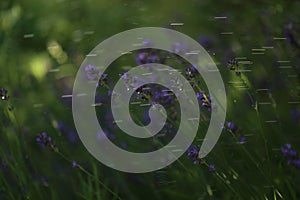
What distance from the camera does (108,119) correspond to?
7.75 feet

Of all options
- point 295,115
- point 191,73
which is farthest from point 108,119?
point 191,73

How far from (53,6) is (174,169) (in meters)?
1.55

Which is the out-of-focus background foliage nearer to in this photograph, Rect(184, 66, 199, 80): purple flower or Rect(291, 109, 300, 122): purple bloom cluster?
Rect(291, 109, 300, 122): purple bloom cluster

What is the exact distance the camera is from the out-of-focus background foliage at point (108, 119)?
1794mm

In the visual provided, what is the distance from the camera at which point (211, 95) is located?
1655mm

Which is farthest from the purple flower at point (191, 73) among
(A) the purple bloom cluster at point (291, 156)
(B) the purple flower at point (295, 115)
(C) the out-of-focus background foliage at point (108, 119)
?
(B) the purple flower at point (295, 115)

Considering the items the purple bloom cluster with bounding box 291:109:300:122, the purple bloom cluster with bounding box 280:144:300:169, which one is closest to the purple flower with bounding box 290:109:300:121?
the purple bloom cluster with bounding box 291:109:300:122

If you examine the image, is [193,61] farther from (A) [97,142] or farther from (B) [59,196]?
(B) [59,196]

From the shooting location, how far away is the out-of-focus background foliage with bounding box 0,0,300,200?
1.79 metres

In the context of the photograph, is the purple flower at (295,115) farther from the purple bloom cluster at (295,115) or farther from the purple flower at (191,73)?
the purple flower at (191,73)

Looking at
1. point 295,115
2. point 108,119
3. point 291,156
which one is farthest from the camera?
point 108,119

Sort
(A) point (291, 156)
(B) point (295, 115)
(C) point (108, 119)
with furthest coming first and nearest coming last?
(C) point (108, 119), (B) point (295, 115), (A) point (291, 156)

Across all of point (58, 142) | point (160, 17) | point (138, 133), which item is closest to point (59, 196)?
point (58, 142)

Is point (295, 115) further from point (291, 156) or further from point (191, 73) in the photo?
point (191, 73)
